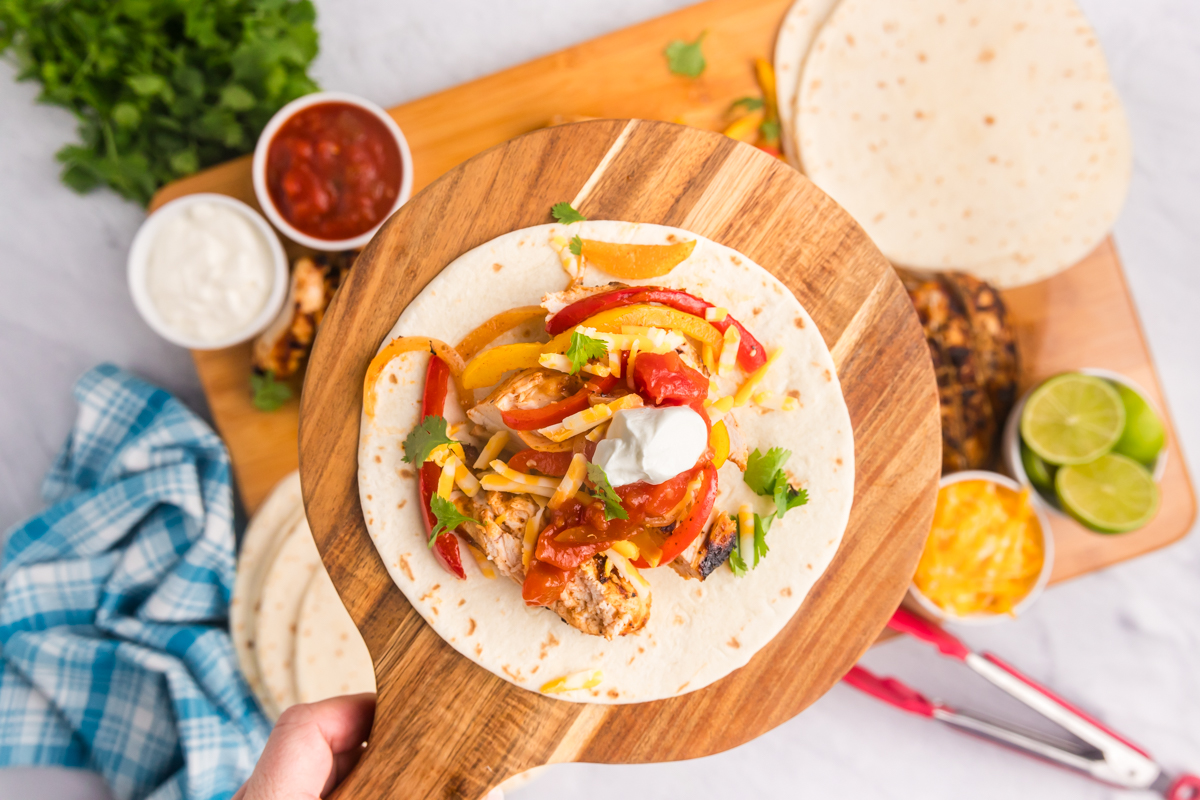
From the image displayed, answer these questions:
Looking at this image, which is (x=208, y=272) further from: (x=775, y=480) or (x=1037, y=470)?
(x=1037, y=470)

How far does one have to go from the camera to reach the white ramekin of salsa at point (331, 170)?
3598 mm

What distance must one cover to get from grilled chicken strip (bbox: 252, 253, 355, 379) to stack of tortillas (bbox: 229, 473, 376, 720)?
2.04 feet

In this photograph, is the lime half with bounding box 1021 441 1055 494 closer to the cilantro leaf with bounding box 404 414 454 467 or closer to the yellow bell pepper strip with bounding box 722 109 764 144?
the yellow bell pepper strip with bounding box 722 109 764 144

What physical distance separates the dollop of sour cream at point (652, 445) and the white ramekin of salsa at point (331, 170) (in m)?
1.99

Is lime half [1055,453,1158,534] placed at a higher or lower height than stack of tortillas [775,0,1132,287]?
lower

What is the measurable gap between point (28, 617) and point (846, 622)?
4096 millimetres

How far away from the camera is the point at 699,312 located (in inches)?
106

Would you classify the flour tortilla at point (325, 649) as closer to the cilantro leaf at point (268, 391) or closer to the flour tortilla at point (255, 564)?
the flour tortilla at point (255, 564)

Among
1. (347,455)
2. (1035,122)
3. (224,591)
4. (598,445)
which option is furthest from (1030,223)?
(224,591)

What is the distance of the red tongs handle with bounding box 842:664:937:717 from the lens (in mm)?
4277

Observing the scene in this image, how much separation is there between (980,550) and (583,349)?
2533 millimetres

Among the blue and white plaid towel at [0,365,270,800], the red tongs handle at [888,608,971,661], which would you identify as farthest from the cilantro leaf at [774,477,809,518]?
the blue and white plaid towel at [0,365,270,800]

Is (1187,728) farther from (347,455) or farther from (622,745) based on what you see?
(347,455)

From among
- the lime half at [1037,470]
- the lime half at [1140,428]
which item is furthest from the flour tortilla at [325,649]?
the lime half at [1140,428]
